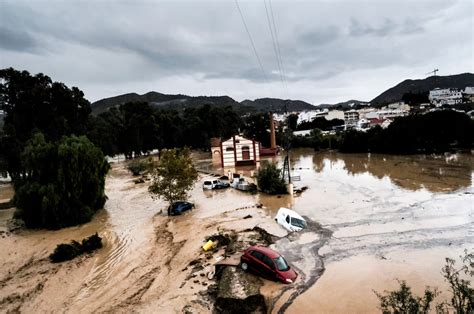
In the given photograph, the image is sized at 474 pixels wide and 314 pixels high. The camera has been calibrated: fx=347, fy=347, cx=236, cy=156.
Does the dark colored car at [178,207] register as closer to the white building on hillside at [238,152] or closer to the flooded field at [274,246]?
the flooded field at [274,246]

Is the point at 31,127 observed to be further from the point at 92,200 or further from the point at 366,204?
the point at 366,204

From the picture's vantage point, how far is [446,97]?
17112 cm

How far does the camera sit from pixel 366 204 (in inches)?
1076

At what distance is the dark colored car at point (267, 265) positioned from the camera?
1324 cm

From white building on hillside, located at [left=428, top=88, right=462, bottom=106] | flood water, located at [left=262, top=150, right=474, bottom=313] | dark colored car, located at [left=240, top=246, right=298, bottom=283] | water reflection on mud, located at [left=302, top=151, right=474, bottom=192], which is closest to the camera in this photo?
flood water, located at [left=262, top=150, right=474, bottom=313]

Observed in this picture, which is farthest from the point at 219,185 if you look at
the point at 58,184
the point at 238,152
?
the point at 238,152

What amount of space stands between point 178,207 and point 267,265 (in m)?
15.3

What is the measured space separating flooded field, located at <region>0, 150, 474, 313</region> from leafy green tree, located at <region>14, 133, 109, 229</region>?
3.91 ft

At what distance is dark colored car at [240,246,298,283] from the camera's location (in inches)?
521

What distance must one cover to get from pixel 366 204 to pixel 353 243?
10.0m

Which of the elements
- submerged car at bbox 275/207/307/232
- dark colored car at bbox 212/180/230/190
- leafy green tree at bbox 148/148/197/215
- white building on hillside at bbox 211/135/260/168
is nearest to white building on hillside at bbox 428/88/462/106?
white building on hillside at bbox 211/135/260/168

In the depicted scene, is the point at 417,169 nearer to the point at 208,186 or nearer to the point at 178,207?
the point at 208,186

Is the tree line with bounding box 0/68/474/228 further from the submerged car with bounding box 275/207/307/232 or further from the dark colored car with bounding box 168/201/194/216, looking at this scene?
the submerged car with bounding box 275/207/307/232

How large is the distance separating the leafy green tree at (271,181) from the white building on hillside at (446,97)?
506ft
